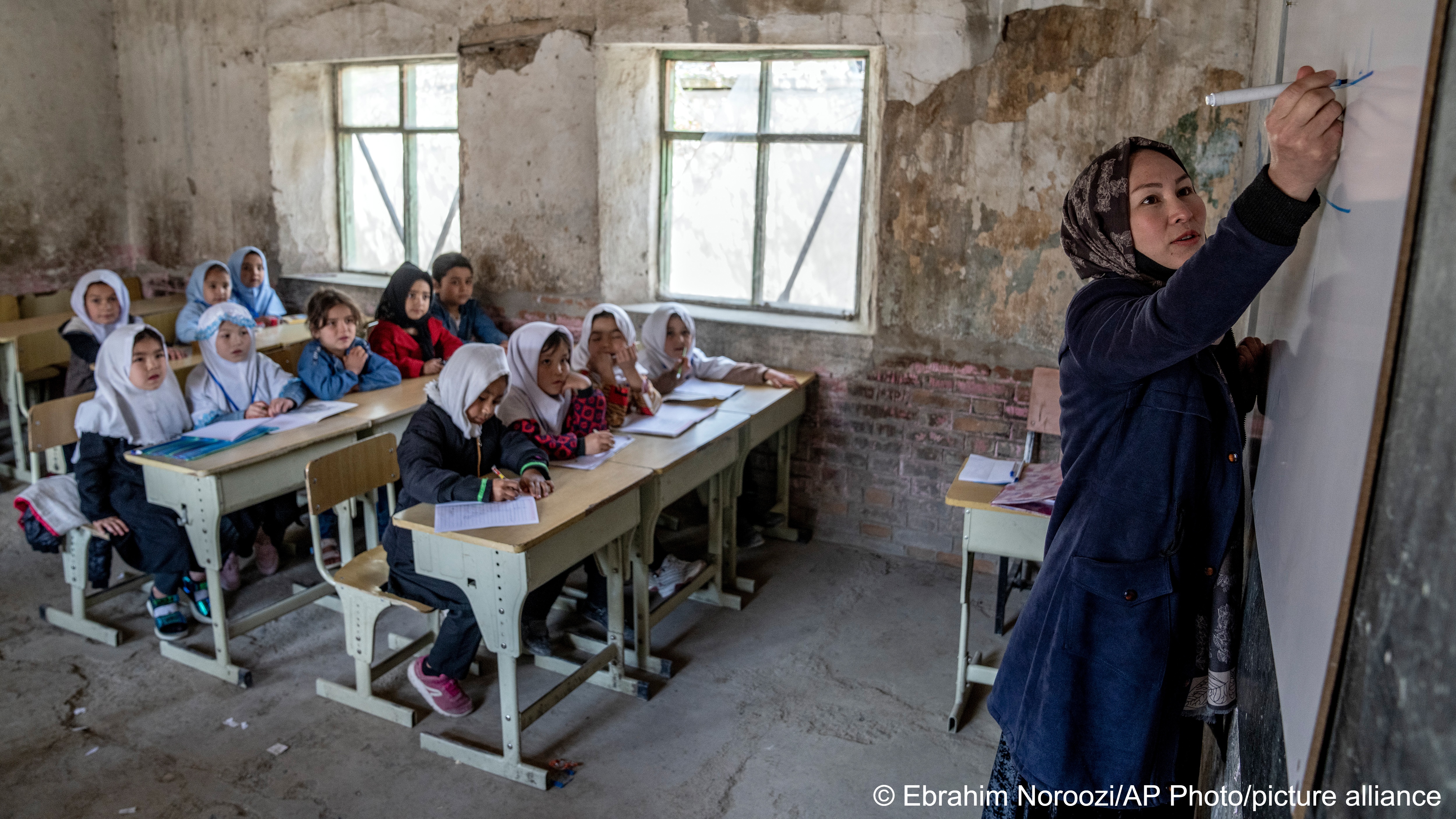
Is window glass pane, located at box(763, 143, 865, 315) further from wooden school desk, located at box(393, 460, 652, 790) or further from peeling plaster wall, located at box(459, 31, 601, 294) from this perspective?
wooden school desk, located at box(393, 460, 652, 790)

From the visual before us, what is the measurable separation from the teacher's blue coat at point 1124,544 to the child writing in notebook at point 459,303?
4253 mm

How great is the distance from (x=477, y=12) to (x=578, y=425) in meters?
2.72

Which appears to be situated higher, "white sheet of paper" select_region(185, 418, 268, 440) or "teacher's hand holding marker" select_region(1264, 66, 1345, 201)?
"teacher's hand holding marker" select_region(1264, 66, 1345, 201)

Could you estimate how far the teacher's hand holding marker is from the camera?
101 centimetres

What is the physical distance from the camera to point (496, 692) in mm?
3279

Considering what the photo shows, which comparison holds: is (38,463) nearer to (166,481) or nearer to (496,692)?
(166,481)

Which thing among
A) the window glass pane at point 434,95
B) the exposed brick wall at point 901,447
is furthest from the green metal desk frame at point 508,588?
the window glass pane at point 434,95

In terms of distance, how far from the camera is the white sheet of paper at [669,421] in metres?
3.76

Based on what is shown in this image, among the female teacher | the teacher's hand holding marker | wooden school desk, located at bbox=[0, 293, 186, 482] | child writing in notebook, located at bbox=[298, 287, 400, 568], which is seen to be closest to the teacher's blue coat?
the female teacher

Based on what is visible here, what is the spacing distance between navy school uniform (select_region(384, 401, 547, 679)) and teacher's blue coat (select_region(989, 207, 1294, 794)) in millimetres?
1925

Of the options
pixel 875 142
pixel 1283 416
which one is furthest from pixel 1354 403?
pixel 875 142

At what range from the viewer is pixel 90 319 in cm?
501

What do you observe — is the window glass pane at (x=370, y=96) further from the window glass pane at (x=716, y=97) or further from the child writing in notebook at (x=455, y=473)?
the child writing in notebook at (x=455, y=473)

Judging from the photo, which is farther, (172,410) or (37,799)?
(172,410)
